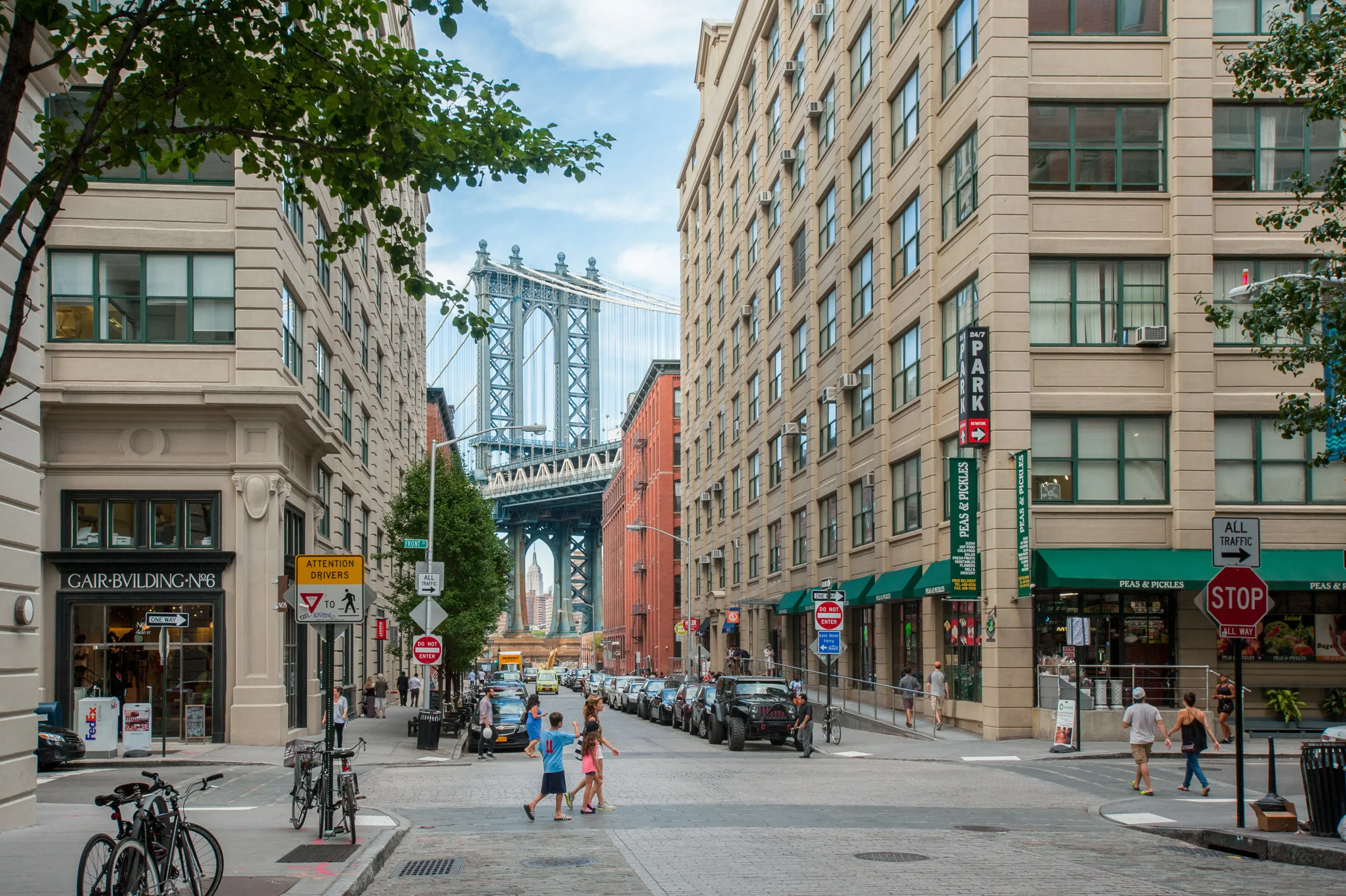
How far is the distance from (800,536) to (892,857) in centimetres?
4030

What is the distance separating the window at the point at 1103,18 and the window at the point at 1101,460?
30.7 ft

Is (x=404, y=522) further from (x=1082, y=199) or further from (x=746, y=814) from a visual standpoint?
(x=746, y=814)

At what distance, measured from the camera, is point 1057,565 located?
101 ft

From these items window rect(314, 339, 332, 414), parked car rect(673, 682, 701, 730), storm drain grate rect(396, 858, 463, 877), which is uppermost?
window rect(314, 339, 332, 414)

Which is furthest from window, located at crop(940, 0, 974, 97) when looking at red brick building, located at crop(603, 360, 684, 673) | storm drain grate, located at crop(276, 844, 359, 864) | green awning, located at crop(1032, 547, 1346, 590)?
red brick building, located at crop(603, 360, 684, 673)

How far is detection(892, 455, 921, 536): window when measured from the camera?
3838cm

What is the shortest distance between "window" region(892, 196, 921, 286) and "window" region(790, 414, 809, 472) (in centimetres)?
1189

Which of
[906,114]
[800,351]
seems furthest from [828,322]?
[906,114]

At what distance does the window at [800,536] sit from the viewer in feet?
172

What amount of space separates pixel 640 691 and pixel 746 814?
122 ft

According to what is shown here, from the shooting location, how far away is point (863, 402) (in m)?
44.7

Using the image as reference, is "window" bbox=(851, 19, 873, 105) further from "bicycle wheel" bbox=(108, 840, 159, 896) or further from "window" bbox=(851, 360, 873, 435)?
"bicycle wheel" bbox=(108, 840, 159, 896)

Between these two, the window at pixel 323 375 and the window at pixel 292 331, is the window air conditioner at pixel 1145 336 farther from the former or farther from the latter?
the window at pixel 323 375

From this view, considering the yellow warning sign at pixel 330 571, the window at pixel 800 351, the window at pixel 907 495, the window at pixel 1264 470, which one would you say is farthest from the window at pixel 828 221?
the yellow warning sign at pixel 330 571
